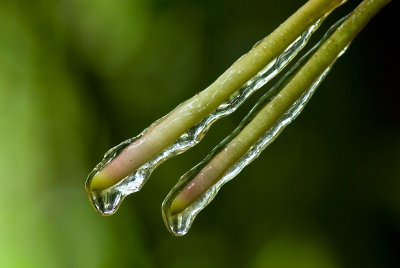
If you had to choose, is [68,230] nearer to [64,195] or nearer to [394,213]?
[64,195]

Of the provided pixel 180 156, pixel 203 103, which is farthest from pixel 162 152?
pixel 180 156

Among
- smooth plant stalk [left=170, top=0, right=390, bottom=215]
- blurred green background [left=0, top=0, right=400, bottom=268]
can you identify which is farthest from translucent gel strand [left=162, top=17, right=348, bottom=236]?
blurred green background [left=0, top=0, right=400, bottom=268]

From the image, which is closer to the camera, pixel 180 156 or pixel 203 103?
pixel 203 103

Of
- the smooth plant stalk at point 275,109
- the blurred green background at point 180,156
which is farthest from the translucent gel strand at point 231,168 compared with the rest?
the blurred green background at point 180,156

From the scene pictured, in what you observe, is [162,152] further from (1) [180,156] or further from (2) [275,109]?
(1) [180,156]

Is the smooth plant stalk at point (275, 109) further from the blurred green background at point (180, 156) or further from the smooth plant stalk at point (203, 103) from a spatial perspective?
the blurred green background at point (180, 156)
